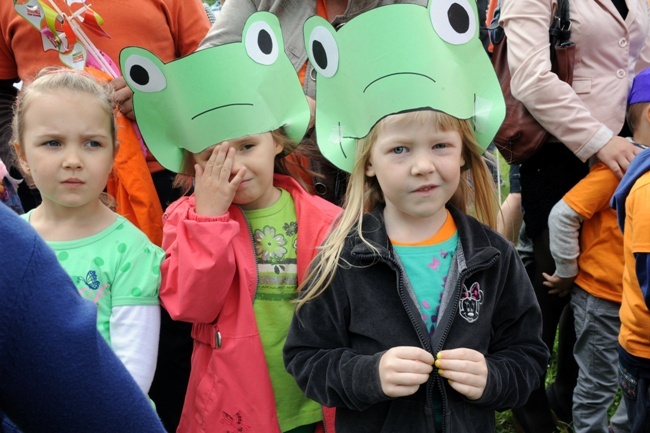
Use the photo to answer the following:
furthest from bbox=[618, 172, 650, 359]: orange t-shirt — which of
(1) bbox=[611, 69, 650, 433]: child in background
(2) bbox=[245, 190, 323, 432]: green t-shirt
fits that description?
(2) bbox=[245, 190, 323, 432]: green t-shirt

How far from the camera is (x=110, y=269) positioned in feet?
6.72

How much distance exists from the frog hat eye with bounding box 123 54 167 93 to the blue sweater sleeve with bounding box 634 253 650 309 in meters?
1.50

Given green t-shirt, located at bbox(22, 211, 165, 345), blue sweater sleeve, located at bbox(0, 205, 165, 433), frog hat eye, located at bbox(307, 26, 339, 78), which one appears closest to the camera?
blue sweater sleeve, located at bbox(0, 205, 165, 433)

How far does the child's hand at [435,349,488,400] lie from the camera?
171 centimetres

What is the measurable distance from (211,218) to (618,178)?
1.54m

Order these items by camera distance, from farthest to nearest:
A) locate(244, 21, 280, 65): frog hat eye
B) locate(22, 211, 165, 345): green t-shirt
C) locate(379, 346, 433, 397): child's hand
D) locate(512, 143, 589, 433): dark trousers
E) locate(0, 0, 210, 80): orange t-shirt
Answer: locate(512, 143, 589, 433): dark trousers → locate(0, 0, 210, 80): orange t-shirt → locate(244, 21, 280, 65): frog hat eye → locate(22, 211, 165, 345): green t-shirt → locate(379, 346, 433, 397): child's hand

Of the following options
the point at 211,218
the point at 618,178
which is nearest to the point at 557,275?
the point at 618,178

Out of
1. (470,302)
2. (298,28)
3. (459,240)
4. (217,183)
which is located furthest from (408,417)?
(298,28)

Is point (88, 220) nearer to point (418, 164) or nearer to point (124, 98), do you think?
point (124, 98)

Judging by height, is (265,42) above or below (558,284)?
above

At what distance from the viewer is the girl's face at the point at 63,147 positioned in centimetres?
205

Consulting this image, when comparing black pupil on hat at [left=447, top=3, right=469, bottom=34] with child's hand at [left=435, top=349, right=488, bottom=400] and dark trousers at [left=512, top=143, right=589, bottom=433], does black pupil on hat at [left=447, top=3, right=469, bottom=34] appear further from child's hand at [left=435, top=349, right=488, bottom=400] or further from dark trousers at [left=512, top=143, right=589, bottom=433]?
dark trousers at [left=512, top=143, right=589, bottom=433]

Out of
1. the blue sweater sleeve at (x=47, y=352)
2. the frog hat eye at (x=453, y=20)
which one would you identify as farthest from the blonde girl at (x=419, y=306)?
the blue sweater sleeve at (x=47, y=352)

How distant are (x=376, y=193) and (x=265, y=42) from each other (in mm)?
545
